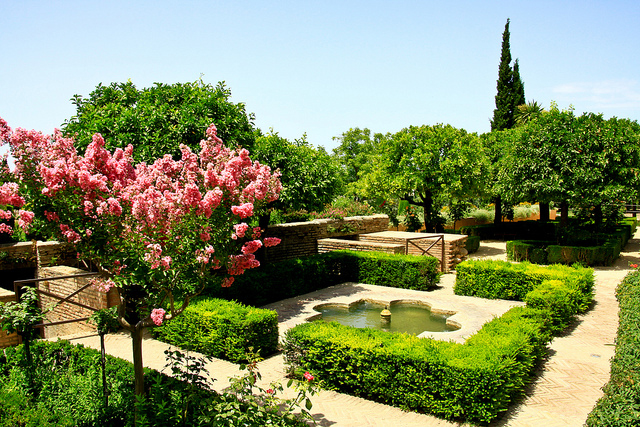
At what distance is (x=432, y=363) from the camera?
21.7 ft

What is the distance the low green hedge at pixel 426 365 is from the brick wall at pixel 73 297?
4618mm

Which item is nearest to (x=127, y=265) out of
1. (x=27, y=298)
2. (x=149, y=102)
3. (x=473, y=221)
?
(x=27, y=298)

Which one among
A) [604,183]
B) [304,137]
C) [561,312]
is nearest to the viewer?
[561,312]

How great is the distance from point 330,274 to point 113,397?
30.9 ft

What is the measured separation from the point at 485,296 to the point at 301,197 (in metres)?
5.77

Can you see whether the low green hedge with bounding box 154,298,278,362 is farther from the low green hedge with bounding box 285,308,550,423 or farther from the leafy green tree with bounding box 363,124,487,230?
the leafy green tree with bounding box 363,124,487,230

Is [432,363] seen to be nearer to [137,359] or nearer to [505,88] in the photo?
[137,359]

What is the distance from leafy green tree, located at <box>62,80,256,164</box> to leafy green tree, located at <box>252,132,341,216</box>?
4.57ft

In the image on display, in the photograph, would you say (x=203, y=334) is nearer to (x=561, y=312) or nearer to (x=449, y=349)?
(x=449, y=349)

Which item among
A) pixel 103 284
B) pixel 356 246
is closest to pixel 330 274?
pixel 356 246

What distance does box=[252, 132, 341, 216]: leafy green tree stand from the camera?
1332cm

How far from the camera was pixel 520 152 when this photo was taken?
19859 millimetres

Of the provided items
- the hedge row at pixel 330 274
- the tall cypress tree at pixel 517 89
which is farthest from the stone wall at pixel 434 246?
the tall cypress tree at pixel 517 89

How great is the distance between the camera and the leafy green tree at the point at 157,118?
10.3 metres
